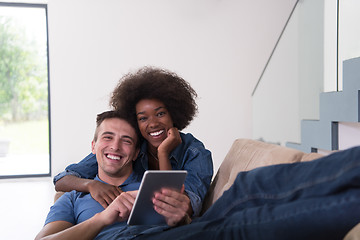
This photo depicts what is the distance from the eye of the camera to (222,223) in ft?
3.36

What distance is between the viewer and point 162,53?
4883mm

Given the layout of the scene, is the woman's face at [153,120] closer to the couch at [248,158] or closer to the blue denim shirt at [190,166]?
the blue denim shirt at [190,166]

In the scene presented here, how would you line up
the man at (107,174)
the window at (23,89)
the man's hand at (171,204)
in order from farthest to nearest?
the window at (23,89), the man at (107,174), the man's hand at (171,204)

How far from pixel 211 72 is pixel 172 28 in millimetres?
777

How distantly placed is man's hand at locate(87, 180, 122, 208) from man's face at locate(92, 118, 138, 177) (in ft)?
0.34

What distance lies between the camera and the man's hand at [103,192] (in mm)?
1568

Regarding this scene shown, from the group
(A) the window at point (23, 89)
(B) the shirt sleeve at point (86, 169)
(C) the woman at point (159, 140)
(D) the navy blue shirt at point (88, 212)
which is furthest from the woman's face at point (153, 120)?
(A) the window at point (23, 89)

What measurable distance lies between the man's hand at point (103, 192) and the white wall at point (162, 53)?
3251 mm

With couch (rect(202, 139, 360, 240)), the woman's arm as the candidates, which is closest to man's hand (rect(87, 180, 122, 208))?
the woman's arm

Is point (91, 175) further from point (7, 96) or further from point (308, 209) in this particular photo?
point (7, 96)

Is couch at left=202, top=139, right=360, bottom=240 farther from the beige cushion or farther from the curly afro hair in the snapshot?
the curly afro hair

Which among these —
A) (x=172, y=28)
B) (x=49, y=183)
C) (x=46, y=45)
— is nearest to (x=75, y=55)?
(x=46, y=45)

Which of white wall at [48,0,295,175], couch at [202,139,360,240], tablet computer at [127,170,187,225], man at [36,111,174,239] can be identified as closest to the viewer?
tablet computer at [127,170,187,225]

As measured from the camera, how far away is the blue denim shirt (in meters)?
1.63
